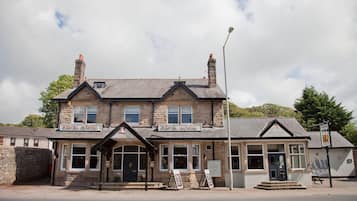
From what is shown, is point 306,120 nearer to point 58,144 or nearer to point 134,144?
point 134,144

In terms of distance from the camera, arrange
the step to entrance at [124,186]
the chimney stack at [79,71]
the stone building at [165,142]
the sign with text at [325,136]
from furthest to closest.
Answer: the chimney stack at [79,71], the stone building at [165,142], the sign with text at [325,136], the step to entrance at [124,186]

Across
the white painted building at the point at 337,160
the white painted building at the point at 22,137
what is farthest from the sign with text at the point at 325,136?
the white painted building at the point at 22,137

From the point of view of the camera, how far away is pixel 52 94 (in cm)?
4441

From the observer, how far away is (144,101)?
75.1ft

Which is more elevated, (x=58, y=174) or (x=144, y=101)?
(x=144, y=101)

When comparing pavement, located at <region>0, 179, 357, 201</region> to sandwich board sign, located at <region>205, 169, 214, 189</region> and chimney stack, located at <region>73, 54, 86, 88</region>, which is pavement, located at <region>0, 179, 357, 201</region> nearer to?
sandwich board sign, located at <region>205, 169, 214, 189</region>

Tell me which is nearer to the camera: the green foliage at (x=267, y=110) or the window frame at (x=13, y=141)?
the window frame at (x=13, y=141)

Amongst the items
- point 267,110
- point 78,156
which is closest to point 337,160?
point 78,156

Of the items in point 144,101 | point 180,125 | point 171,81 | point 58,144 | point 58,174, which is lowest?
point 58,174

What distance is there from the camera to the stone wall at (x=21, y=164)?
21.2m

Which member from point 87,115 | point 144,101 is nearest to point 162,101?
point 144,101

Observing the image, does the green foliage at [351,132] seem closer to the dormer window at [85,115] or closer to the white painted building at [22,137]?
the dormer window at [85,115]

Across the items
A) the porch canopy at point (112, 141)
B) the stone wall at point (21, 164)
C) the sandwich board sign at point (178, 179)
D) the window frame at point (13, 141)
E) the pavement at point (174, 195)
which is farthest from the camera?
the window frame at point (13, 141)

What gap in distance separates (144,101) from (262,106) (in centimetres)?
5217
